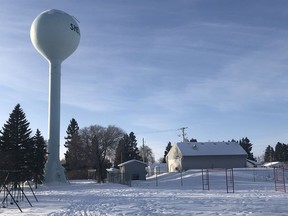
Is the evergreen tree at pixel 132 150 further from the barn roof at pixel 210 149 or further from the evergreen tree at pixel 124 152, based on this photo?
the barn roof at pixel 210 149

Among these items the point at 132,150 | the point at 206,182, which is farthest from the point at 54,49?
the point at 132,150

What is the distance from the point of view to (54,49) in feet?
158

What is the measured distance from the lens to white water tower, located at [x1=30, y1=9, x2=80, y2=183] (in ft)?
155

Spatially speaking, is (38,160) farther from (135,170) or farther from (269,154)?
(269,154)

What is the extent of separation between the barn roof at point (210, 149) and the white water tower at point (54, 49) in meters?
23.2

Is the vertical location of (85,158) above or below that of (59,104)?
below

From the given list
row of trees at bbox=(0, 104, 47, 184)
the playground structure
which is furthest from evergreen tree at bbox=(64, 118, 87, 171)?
the playground structure

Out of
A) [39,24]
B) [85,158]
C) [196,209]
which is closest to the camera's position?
[196,209]

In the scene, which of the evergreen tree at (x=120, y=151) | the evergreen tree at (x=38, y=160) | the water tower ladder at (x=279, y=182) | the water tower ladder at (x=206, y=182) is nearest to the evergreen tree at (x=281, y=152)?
the evergreen tree at (x=120, y=151)

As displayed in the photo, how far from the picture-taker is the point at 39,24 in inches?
1876

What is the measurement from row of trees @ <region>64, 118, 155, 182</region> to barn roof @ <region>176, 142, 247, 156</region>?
20118 millimetres

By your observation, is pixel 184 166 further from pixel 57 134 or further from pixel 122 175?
pixel 57 134

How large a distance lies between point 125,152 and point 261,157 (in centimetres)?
10347

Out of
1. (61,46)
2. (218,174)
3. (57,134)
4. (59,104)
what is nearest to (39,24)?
(61,46)
